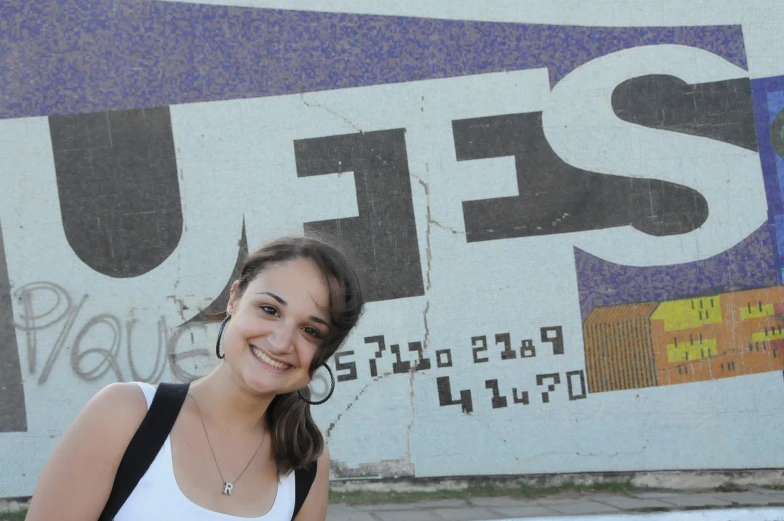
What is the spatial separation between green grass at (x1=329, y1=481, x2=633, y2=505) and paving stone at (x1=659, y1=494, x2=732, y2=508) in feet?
0.81

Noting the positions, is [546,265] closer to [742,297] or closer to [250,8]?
[742,297]

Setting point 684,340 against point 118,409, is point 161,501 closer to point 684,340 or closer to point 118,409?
point 118,409

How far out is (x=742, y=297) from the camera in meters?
4.44

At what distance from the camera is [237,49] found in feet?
14.4

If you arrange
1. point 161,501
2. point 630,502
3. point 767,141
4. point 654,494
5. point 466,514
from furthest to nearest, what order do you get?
point 767,141
point 654,494
point 630,502
point 466,514
point 161,501

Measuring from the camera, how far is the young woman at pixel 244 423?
1487 millimetres

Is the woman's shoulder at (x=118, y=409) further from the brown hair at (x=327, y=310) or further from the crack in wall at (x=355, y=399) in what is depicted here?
the crack in wall at (x=355, y=399)

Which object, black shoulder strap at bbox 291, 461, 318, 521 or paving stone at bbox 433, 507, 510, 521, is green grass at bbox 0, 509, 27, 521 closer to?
paving stone at bbox 433, 507, 510, 521

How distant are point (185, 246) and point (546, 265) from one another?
79.5 inches

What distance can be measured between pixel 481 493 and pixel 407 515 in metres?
0.49

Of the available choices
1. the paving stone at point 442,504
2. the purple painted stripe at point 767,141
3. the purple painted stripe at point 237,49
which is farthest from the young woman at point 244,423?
the purple painted stripe at point 767,141

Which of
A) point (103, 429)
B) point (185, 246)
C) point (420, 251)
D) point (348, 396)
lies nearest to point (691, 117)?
point (420, 251)

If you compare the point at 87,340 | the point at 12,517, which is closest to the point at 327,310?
the point at 87,340

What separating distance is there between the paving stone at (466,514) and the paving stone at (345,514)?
37cm
